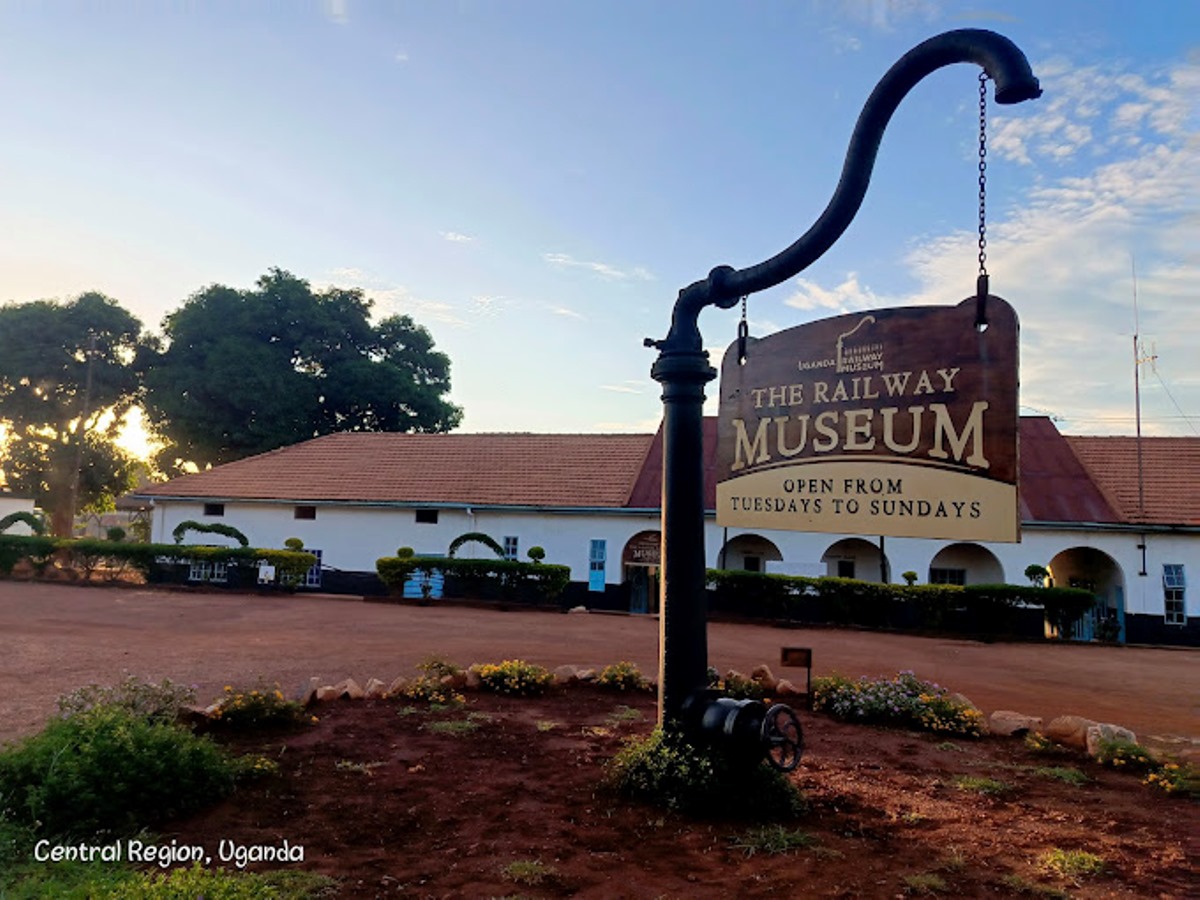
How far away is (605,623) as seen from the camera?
1873 cm

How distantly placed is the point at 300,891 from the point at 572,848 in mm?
1499

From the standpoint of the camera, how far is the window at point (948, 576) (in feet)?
→ 74.2

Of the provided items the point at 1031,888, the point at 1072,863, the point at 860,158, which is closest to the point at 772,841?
the point at 1031,888

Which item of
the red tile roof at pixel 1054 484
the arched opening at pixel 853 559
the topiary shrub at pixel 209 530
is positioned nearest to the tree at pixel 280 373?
the topiary shrub at pixel 209 530

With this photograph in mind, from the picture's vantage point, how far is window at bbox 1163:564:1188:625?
19844 millimetres

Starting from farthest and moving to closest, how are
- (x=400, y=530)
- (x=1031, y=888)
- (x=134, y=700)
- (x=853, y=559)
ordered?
(x=400, y=530), (x=853, y=559), (x=134, y=700), (x=1031, y=888)

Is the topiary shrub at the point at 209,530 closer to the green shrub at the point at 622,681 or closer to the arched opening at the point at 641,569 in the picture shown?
the arched opening at the point at 641,569

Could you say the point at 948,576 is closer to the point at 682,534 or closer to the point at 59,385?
the point at 682,534

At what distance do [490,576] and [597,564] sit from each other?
361cm

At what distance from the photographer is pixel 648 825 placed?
4719 mm

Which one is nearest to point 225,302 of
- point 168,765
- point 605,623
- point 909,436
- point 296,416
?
point 296,416

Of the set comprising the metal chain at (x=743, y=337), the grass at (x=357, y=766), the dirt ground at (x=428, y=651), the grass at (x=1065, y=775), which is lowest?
the dirt ground at (x=428, y=651)

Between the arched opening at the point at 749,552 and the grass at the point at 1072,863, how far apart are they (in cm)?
1937

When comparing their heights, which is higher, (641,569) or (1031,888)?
(641,569)
